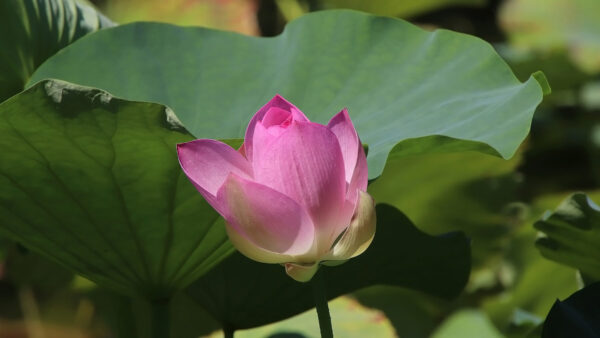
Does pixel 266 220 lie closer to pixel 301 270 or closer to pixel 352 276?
pixel 301 270

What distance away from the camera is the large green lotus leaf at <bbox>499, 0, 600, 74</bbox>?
296cm

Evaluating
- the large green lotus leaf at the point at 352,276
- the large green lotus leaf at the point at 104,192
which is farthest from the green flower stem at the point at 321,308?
the large green lotus leaf at the point at 352,276

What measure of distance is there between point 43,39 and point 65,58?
0.34 ft

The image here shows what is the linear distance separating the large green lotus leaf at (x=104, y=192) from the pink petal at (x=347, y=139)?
121mm

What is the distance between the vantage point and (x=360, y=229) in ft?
1.94

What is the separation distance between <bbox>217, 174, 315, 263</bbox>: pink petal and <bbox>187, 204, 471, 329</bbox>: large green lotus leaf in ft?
1.05

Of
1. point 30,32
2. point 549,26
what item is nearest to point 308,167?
point 30,32

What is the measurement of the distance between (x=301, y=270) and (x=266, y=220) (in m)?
0.04

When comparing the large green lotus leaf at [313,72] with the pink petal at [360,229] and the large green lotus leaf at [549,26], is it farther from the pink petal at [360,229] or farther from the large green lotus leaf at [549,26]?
the large green lotus leaf at [549,26]

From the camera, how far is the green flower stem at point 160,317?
83 centimetres

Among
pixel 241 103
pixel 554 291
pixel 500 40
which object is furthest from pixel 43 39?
pixel 500 40

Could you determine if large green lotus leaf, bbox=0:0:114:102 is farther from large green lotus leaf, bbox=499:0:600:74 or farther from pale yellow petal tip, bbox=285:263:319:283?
large green lotus leaf, bbox=499:0:600:74

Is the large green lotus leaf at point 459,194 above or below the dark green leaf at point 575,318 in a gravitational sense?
below

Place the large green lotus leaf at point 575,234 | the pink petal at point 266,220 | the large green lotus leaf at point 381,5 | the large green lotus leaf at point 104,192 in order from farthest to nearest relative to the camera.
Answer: the large green lotus leaf at point 381,5 → the large green lotus leaf at point 575,234 → the large green lotus leaf at point 104,192 → the pink petal at point 266,220
